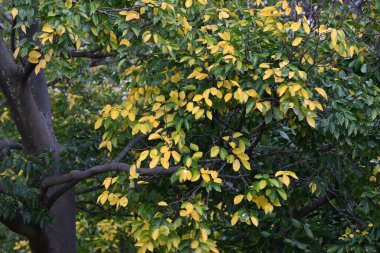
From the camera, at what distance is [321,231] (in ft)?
17.8

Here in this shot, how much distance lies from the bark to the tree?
17 mm

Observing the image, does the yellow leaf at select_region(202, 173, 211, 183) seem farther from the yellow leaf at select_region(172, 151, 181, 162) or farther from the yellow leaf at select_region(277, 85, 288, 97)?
the yellow leaf at select_region(277, 85, 288, 97)

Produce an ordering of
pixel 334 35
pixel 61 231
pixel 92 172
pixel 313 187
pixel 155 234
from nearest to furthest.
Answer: pixel 155 234
pixel 334 35
pixel 313 187
pixel 92 172
pixel 61 231

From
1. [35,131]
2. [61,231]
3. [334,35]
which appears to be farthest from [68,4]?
[61,231]

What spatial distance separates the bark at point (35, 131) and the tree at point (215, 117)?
2cm

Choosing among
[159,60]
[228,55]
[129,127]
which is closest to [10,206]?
[129,127]

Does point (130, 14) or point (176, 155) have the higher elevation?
point (130, 14)

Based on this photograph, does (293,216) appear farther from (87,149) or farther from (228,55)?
(228,55)

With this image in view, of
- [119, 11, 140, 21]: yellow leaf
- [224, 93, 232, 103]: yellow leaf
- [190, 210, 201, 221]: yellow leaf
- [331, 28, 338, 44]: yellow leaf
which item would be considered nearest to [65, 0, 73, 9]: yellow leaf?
[119, 11, 140, 21]: yellow leaf

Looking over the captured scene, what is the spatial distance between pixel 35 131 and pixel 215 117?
1864 mm

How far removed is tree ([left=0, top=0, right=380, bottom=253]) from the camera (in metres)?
3.78

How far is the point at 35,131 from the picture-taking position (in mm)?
5543

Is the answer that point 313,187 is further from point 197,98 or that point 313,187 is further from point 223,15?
point 223,15

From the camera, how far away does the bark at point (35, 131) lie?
16.4ft
